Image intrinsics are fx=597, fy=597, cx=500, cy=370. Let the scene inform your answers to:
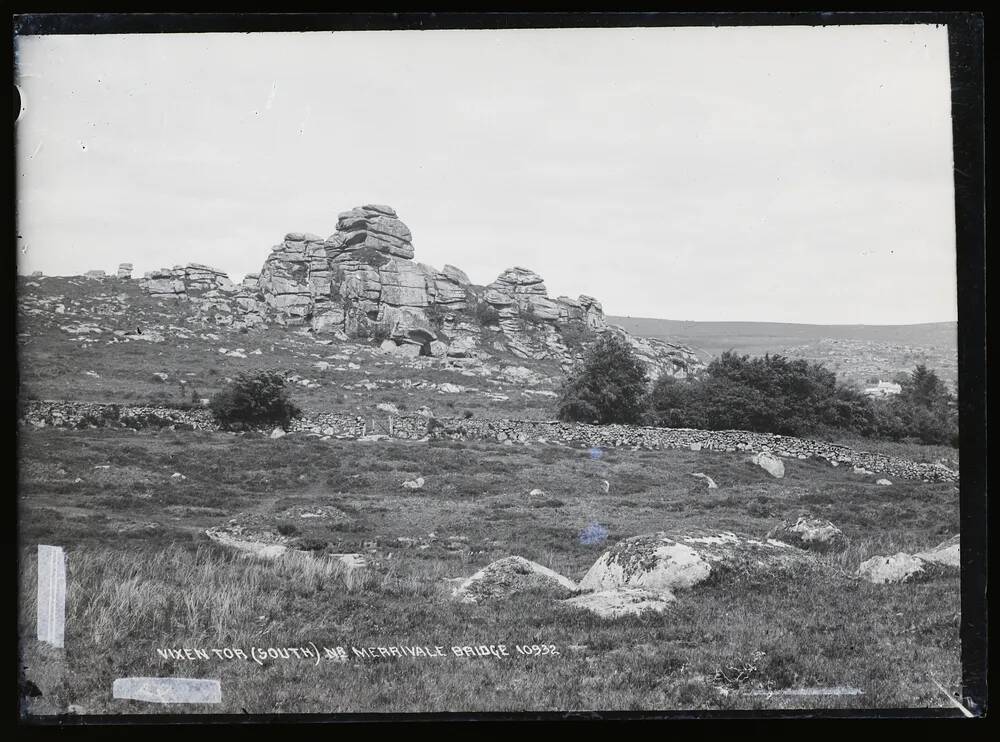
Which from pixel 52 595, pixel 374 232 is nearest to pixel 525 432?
pixel 374 232

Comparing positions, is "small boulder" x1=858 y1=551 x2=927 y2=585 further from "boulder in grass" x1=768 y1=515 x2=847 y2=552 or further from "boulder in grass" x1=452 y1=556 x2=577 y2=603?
"boulder in grass" x1=452 y1=556 x2=577 y2=603

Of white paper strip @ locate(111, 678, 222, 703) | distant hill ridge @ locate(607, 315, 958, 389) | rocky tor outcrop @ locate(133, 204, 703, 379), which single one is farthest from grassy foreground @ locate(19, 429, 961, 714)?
rocky tor outcrop @ locate(133, 204, 703, 379)

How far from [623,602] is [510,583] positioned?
1423 millimetres

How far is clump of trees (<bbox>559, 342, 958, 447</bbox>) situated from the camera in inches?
326

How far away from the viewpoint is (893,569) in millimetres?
7762

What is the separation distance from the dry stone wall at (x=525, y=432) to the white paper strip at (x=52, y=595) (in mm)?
1651

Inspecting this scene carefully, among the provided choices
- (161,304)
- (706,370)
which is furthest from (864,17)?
(161,304)

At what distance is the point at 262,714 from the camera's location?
23.6 ft

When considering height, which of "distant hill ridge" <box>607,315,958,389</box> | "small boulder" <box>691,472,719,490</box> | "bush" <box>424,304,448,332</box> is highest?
"bush" <box>424,304,448,332</box>

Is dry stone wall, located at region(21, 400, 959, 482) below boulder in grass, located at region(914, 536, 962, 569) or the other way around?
the other way around

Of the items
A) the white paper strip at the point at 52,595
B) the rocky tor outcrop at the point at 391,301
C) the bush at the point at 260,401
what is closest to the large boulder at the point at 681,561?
the rocky tor outcrop at the point at 391,301

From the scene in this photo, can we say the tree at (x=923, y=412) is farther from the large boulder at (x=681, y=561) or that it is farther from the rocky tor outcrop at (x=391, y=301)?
the rocky tor outcrop at (x=391, y=301)

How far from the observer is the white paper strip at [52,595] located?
7418 millimetres

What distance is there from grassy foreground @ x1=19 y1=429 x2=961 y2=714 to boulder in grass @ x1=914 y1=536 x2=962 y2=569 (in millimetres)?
115
